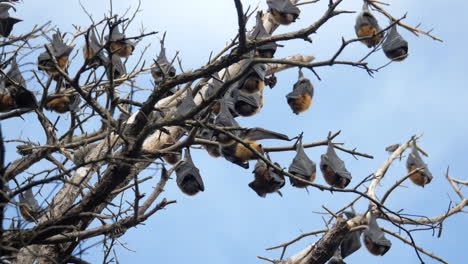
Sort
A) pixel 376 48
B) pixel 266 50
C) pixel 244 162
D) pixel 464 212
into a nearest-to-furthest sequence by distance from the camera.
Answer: pixel 376 48, pixel 244 162, pixel 266 50, pixel 464 212

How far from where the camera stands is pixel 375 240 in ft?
33.6

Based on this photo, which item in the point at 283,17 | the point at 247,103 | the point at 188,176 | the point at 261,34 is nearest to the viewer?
the point at 247,103

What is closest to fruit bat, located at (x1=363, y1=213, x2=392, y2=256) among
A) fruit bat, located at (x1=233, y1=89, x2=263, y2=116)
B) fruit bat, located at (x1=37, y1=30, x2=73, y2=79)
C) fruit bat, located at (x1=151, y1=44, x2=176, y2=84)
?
fruit bat, located at (x1=233, y1=89, x2=263, y2=116)

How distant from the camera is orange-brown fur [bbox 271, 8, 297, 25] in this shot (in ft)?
36.6

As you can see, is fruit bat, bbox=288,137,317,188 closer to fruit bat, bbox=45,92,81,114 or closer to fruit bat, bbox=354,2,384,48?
fruit bat, bbox=354,2,384,48

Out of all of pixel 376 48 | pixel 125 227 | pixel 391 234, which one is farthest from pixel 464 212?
pixel 125 227

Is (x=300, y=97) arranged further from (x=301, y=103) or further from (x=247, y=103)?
(x=247, y=103)

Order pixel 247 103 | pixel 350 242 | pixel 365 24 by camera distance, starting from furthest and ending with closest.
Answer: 1. pixel 365 24
2. pixel 350 242
3. pixel 247 103

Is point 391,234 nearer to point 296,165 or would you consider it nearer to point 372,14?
point 296,165

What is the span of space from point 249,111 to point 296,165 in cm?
117

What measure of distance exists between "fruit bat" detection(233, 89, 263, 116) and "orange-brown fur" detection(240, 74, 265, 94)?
0.08 meters

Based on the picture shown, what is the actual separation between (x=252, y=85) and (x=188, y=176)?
1699 millimetres

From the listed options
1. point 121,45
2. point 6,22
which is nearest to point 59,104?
point 121,45

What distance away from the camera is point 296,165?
10.1 metres
